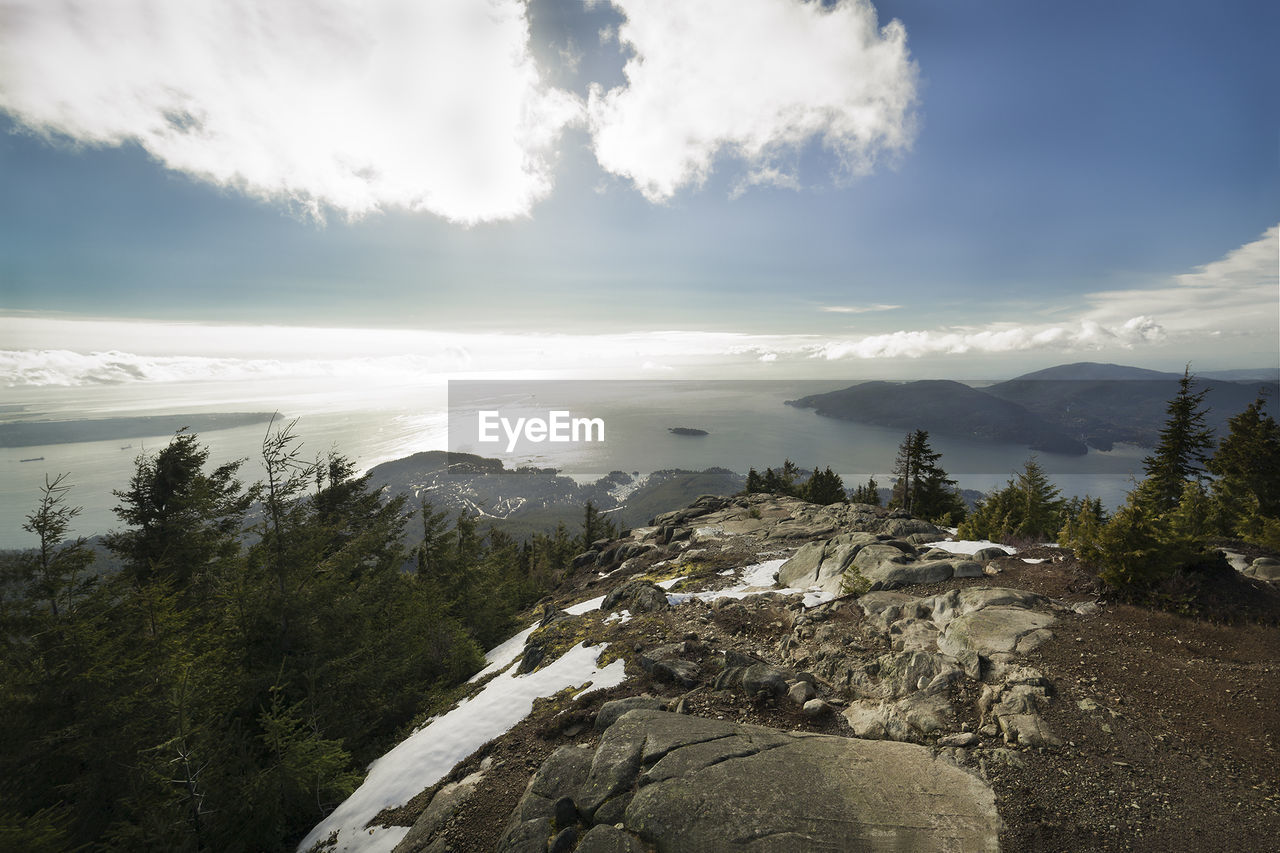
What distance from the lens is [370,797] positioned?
996cm

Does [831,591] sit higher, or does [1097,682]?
[1097,682]

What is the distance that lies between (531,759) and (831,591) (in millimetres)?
10930

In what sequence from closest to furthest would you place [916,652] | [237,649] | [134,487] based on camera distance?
[916,652] → [237,649] → [134,487]

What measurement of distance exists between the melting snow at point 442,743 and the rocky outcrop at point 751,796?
3999 millimetres

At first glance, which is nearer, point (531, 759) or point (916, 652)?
point (531, 759)

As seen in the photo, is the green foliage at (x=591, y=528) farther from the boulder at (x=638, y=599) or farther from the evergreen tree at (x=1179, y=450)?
the evergreen tree at (x=1179, y=450)

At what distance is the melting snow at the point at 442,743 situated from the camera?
362 inches

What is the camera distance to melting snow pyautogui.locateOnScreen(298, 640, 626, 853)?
9.19m

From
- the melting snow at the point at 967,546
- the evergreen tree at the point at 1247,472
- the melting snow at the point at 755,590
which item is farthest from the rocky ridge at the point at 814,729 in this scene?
the evergreen tree at the point at 1247,472

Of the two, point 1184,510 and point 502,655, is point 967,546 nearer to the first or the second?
point 1184,510

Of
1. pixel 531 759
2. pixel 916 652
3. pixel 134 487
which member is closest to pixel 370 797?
pixel 531 759

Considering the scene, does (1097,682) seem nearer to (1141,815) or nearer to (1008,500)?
(1141,815)

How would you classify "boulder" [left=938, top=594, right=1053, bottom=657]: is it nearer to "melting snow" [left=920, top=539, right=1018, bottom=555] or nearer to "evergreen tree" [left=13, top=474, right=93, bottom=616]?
"melting snow" [left=920, top=539, right=1018, bottom=555]

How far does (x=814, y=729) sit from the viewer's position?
8008mm
